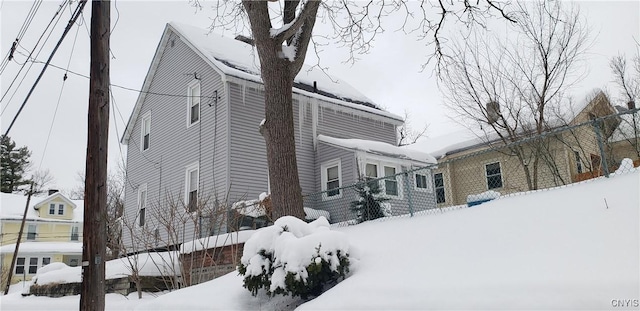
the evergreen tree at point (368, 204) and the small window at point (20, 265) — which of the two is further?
the small window at point (20, 265)

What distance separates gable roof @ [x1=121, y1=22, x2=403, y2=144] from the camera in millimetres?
14659

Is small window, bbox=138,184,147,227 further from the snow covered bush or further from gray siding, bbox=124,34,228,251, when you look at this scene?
the snow covered bush

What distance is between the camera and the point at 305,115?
15844mm

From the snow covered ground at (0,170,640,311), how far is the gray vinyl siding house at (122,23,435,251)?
6.49m

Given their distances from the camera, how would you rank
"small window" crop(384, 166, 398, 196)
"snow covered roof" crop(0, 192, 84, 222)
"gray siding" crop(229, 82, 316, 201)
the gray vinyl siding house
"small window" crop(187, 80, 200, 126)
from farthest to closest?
1. "snow covered roof" crop(0, 192, 84, 222)
2. "small window" crop(187, 80, 200, 126)
3. "small window" crop(384, 166, 398, 196)
4. the gray vinyl siding house
5. "gray siding" crop(229, 82, 316, 201)

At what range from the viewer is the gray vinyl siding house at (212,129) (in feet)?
45.6

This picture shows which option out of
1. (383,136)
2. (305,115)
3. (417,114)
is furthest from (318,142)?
(417,114)

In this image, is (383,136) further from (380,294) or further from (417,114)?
(417,114)

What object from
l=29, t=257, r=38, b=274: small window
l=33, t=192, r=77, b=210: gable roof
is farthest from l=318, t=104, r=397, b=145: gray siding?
l=33, t=192, r=77, b=210: gable roof

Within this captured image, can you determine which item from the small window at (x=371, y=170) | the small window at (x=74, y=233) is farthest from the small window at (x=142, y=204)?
the small window at (x=74, y=233)

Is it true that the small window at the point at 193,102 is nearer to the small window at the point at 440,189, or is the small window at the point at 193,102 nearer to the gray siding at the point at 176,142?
the gray siding at the point at 176,142

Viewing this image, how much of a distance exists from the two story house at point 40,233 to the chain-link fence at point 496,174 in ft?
87.7

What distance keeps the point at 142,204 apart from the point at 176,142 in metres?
3.38

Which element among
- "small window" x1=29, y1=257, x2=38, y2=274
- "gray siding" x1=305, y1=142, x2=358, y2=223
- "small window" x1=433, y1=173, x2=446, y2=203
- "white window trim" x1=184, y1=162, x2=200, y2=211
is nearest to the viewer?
"gray siding" x1=305, y1=142, x2=358, y2=223
